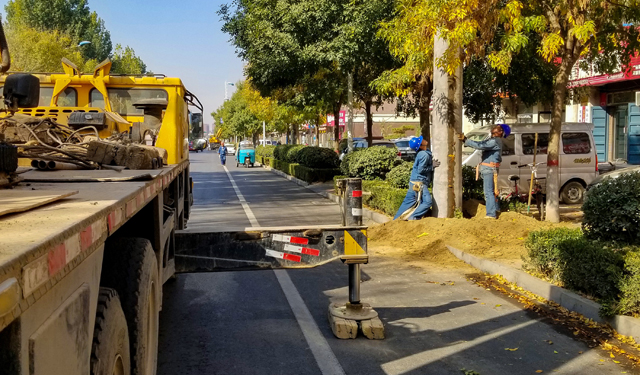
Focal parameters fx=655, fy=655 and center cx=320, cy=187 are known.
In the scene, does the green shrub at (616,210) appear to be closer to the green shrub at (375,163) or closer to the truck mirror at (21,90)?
the truck mirror at (21,90)

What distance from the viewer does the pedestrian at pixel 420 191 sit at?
11.8 m

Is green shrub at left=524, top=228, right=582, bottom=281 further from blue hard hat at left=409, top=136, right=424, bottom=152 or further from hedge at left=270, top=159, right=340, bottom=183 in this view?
hedge at left=270, top=159, right=340, bottom=183

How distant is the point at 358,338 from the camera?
5.75 metres

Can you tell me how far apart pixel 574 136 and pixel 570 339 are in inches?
472

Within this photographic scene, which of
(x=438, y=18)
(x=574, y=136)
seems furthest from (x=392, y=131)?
(x=438, y=18)

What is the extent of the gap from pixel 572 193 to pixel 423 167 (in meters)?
6.44

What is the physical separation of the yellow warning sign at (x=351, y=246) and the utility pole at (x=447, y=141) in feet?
20.5

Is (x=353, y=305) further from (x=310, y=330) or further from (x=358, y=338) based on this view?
(x=310, y=330)

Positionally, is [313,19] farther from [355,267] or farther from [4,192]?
[4,192]

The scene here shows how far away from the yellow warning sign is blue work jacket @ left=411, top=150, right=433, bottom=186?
6.52 m

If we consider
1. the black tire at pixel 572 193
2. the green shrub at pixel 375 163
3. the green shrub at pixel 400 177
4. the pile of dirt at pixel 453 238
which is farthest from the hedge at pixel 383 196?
the black tire at pixel 572 193

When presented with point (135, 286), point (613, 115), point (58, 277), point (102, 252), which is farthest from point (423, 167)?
point (613, 115)

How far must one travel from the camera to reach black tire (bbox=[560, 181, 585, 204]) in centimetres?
1650

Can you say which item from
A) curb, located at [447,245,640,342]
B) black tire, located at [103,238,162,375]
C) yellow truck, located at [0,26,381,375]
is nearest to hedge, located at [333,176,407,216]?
curb, located at [447,245,640,342]
